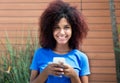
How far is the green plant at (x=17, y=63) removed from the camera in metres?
5.06

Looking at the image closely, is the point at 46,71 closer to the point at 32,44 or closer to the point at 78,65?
the point at 78,65

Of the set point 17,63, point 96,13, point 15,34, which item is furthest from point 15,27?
point 96,13

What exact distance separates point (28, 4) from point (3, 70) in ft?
4.46

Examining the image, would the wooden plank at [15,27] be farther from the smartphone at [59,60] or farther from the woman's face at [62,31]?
the smartphone at [59,60]

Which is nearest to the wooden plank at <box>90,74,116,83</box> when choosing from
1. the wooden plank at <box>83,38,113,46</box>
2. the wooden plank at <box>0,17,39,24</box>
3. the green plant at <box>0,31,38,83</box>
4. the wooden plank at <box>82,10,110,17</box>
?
the wooden plank at <box>83,38,113,46</box>

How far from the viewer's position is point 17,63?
518cm

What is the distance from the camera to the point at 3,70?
17.5ft

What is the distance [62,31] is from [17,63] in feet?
9.34

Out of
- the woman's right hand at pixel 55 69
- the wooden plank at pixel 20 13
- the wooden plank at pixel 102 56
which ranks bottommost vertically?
the wooden plank at pixel 102 56

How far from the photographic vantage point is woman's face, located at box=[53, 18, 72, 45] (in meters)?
2.43

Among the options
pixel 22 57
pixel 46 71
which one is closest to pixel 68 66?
pixel 46 71

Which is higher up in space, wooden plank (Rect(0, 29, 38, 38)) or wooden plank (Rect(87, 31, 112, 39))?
wooden plank (Rect(0, 29, 38, 38))

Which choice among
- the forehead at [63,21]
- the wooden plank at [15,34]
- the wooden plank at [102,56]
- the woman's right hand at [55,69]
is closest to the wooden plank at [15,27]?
the wooden plank at [15,34]

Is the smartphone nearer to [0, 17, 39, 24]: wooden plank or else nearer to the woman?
the woman
